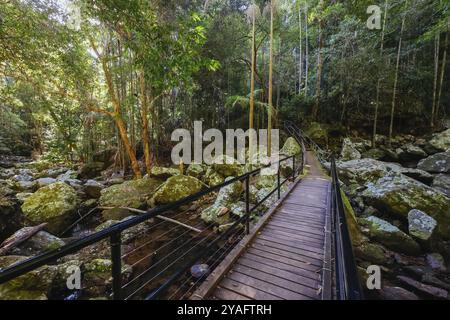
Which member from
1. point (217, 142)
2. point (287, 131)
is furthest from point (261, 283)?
point (287, 131)

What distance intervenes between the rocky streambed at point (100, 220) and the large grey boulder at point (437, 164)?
18.3ft

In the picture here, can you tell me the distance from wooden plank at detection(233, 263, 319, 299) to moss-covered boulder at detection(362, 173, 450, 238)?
4465 millimetres

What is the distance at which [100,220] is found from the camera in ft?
22.6

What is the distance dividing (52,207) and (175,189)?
367 cm

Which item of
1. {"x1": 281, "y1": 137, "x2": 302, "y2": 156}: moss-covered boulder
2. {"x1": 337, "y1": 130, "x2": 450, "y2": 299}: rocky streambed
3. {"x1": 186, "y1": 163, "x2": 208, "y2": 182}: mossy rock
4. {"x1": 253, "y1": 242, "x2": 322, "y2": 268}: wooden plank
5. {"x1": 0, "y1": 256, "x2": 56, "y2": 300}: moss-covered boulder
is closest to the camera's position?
{"x1": 253, "y1": 242, "x2": 322, "y2": 268}: wooden plank

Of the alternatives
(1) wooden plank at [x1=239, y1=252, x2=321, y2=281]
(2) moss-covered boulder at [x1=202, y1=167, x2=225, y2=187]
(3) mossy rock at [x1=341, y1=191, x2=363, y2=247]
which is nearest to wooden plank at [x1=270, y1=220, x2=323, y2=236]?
(1) wooden plank at [x1=239, y1=252, x2=321, y2=281]

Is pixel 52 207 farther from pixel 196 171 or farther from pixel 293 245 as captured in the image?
pixel 293 245

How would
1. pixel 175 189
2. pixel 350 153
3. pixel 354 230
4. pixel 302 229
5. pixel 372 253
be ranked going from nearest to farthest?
pixel 302 229 < pixel 372 253 < pixel 354 230 < pixel 175 189 < pixel 350 153

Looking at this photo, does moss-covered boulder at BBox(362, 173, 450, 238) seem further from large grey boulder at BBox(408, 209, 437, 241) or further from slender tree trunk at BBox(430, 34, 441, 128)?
slender tree trunk at BBox(430, 34, 441, 128)

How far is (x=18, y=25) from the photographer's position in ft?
12.7

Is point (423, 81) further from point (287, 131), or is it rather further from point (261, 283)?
point (261, 283)

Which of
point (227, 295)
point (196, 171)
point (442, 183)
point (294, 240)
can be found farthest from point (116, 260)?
point (442, 183)

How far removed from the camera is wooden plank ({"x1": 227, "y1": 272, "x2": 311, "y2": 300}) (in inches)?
84.0

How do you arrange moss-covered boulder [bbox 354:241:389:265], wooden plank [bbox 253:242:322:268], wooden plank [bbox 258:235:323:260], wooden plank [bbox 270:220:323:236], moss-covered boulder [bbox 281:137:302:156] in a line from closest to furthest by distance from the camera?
1. wooden plank [bbox 253:242:322:268]
2. wooden plank [bbox 258:235:323:260]
3. wooden plank [bbox 270:220:323:236]
4. moss-covered boulder [bbox 354:241:389:265]
5. moss-covered boulder [bbox 281:137:302:156]
